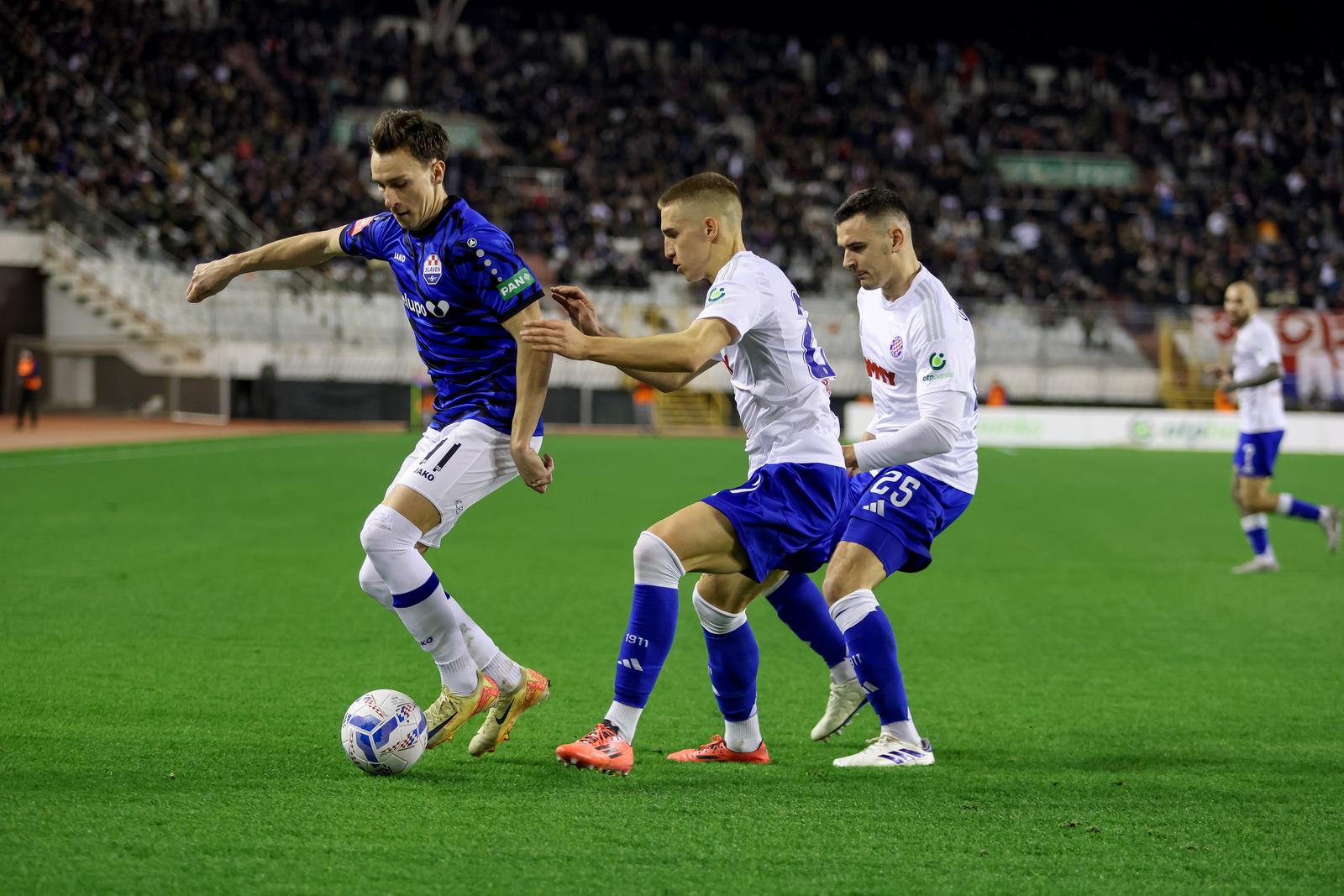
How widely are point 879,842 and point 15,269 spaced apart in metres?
33.0

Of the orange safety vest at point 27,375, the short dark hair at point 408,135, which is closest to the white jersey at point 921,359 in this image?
the short dark hair at point 408,135

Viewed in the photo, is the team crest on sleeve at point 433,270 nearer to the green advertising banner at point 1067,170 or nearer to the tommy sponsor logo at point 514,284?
the tommy sponsor logo at point 514,284

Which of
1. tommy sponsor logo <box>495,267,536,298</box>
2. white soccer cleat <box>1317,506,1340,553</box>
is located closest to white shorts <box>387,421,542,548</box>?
tommy sponsor logo <box>495,267,536,298</box>

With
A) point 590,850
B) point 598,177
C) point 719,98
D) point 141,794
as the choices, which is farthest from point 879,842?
point 719,98

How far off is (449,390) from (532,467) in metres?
0.60

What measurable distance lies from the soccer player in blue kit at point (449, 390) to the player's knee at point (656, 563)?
1.55 ft

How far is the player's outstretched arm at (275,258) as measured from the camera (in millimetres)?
5262

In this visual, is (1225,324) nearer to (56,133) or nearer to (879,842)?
(56,133)

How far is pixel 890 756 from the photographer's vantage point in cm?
498

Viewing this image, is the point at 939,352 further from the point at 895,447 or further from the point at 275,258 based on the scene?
the point at 275,258

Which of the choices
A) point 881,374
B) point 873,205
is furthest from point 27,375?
point 873,205

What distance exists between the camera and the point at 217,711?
5527mm

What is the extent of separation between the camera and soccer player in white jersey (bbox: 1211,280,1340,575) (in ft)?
36.6

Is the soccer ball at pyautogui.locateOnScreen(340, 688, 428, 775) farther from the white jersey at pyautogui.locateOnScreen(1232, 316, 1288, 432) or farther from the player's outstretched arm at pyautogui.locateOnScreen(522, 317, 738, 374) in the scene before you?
the white jersey at pyautogui.locateOnScreen(1232, 316, 1288, 432)
